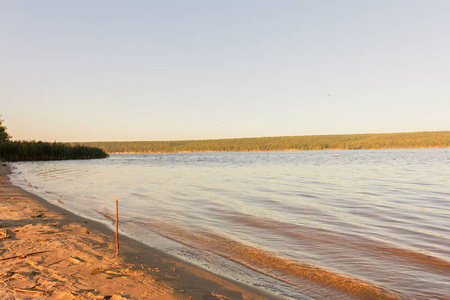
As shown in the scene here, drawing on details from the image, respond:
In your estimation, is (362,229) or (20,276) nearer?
(20,276)

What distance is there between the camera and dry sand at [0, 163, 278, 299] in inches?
169

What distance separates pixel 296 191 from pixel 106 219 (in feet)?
37.8

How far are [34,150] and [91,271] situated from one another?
61.8m

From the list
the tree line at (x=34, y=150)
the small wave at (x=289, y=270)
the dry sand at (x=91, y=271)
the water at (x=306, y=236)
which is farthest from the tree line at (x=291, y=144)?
the dry sand at (x=91, y=271)

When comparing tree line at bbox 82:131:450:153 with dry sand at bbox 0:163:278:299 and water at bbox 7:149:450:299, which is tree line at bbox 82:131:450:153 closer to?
water at bbox 7:149:450:299

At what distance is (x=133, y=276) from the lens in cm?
A: 493

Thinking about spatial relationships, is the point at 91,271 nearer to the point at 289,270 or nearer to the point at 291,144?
the point at 289,270

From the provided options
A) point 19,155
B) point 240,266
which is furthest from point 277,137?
point 240,266

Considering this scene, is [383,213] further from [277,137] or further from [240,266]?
[277,137]

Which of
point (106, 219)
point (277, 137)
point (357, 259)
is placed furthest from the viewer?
point (277, 137)

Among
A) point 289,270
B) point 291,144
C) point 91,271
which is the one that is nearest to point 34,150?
point 91,271

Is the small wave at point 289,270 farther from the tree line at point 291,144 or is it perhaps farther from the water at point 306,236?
the tree line at point 291,144

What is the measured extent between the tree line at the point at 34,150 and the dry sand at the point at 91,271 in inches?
2211

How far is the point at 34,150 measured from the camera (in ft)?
183
